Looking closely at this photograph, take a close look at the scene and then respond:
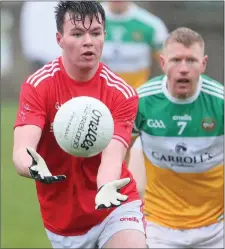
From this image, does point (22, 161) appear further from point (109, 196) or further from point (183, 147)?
point (183, 147)

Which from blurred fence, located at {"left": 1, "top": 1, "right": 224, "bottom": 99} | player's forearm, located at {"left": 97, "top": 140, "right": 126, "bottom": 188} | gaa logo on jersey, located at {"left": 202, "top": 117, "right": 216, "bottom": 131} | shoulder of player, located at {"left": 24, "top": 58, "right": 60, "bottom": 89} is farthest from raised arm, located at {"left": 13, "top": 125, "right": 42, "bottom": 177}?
blurred fence, located at {"left": 1, "top": 1, "right": 224, "bottom": 99}

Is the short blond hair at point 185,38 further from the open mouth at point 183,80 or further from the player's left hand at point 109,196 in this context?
the player's left hand at point 109,196

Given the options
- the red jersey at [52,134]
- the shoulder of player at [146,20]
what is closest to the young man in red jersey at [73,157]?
the red jersey at [52,134]

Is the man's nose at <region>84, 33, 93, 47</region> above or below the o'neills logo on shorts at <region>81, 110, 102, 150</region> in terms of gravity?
above

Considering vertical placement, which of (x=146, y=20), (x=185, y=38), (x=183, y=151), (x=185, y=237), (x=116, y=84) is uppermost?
(x=146, y=20)

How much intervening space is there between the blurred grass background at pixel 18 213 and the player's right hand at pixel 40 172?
5461 millimetres

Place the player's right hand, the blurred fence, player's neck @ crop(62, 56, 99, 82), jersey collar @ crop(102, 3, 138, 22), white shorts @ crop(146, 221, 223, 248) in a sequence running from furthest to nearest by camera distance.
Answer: the blurred fence < jersey collar @ crop(102, 3, 138, 22) < white shorts @ crop(146, 221, 223, 248) < player's neck @ crop(62, 56, 99, 82) < the player's right hand

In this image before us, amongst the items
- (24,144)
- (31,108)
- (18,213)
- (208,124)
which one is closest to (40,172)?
(24,144)

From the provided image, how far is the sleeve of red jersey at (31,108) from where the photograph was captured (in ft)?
20.8

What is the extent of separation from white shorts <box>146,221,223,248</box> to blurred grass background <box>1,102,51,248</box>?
3292 mm

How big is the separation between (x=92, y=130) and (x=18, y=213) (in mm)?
8174

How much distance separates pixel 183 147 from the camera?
7.90 m

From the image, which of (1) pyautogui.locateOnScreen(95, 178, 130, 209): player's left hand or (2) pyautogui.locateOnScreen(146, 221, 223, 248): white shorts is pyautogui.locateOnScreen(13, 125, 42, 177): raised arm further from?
(2) pyautogui.locateOnScreen(146, 221, 223, 248): white shorts

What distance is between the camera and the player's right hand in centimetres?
568
